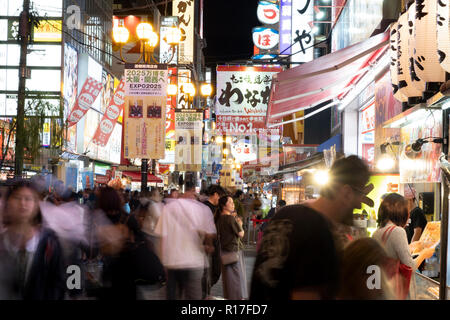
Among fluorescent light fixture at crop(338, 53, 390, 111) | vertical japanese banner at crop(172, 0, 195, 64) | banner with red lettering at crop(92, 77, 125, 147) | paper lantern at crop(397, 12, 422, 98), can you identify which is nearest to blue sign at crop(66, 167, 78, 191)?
vertical japanese banner at crop(172, 0, 195, 64)

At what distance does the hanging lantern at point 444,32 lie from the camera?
7121 millimetres

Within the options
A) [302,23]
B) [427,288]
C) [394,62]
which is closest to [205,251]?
[427,288]

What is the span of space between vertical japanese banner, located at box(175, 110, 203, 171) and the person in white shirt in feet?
53.3

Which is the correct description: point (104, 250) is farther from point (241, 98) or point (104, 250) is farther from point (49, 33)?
point (49, 33)

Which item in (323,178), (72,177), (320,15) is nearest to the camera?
(323,178)

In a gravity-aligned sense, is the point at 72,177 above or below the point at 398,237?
above

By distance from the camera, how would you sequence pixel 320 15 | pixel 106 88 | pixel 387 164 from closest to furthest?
1. pixel 387 164
2. pixel 320 15
3. pixel 106 88

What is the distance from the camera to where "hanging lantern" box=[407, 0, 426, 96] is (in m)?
8.70

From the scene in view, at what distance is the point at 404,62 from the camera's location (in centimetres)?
945

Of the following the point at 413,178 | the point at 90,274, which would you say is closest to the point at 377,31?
the point at 413,178

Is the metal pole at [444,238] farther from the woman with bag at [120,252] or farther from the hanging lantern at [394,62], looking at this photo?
the woman with bag at [120,252]

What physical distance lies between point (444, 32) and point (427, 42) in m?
1.09

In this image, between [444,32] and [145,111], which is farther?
[145,111]

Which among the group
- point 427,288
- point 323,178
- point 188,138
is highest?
point 188,138
